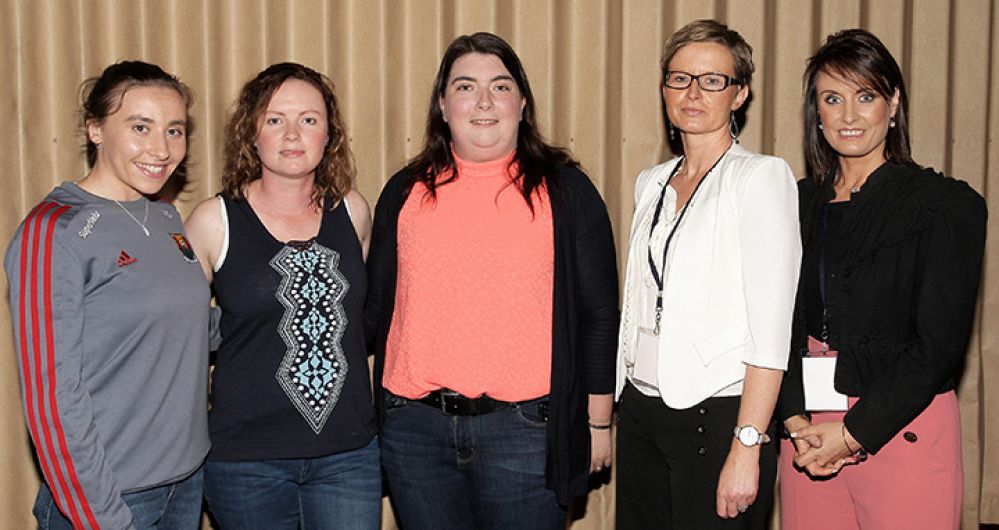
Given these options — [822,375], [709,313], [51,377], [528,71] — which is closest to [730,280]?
[709,313]

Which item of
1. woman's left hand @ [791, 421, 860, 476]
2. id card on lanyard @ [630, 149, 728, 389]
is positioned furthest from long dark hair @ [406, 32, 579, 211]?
woman's left hand @ [791, 421, 860, 476]

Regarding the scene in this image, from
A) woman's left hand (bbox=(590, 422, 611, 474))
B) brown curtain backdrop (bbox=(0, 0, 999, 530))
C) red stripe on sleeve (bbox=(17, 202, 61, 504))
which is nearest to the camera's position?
red stripe on sleeve (bbox=(17, 202, 61, 504))

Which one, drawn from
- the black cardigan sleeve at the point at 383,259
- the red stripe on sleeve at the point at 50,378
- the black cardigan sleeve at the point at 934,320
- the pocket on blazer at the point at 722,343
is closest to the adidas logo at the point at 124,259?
the red stripe on sleeve at the point at 50,378

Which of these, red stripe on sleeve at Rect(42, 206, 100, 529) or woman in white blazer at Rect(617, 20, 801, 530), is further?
woman in white blazer at Rect(617, 20, 801, 530)

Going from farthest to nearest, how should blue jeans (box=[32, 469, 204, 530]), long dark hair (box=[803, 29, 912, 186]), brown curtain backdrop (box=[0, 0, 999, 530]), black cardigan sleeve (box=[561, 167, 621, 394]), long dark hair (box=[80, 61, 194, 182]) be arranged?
brown curtain backdrop (box=[0, 0, 999, 530])
black cardigan sleeve (box=[561, 167, 621, 394])
long dark hair (box=[803, 29, 912, 186])
long dark hair (box=[80, 61, 194, 182])
blue jeans (box=[32, 469, 204, 530])

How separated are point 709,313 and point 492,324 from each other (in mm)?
535

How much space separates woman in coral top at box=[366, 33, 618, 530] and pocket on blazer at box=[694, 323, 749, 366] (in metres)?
0.33

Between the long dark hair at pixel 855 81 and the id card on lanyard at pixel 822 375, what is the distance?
0.34m

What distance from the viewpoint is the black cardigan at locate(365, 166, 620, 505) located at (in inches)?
90.5

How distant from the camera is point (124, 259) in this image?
206 centimetres

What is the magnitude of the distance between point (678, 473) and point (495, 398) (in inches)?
19.0

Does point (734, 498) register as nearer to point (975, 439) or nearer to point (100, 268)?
point (100, 268)

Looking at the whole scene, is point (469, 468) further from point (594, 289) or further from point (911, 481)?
point (911, 481)

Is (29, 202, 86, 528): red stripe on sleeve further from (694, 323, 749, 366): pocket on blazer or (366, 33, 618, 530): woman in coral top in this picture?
(694, 323, 749, 366): pocket on blazer
